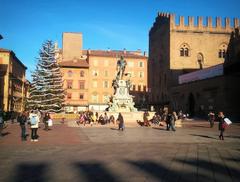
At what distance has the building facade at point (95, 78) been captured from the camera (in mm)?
73125

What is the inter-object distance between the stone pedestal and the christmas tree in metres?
13.5

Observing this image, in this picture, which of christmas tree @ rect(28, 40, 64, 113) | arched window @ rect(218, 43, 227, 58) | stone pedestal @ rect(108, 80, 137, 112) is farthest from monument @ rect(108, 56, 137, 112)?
arched window @ rect(218, 43, 227, 58)

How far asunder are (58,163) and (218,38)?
5996cm

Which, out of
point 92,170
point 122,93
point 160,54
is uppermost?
point 160,54

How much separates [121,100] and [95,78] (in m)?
40.3

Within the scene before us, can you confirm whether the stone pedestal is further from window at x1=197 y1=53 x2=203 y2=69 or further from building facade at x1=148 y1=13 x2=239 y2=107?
window at x1=197 y1=53 x2=203 y2=69

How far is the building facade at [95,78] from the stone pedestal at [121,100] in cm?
3454

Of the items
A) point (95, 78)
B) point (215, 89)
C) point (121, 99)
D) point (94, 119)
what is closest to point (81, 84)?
point (95, 78)

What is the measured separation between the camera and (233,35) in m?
54.4

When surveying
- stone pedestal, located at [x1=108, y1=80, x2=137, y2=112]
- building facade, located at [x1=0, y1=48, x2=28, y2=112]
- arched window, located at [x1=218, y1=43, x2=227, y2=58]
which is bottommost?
stone pedestal, located at [x1=108, y1=80, x2=137, y2=112]

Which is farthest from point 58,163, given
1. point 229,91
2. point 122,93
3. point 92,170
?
point 229,91

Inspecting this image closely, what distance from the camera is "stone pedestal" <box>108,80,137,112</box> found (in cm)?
3547

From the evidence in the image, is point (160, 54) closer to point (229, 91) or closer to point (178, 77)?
point (178, 77)

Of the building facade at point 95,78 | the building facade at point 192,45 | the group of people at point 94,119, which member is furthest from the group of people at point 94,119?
the building facade at point 95,78
